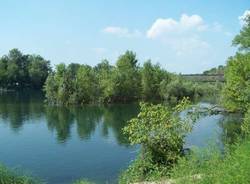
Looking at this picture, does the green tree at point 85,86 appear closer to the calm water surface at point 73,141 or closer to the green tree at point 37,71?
the calm water surface at point 73,141

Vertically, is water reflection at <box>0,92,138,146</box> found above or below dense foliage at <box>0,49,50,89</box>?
below

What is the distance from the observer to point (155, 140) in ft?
61.3

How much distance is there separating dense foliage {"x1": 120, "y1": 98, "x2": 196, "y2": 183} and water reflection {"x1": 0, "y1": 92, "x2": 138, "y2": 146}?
49.9ft

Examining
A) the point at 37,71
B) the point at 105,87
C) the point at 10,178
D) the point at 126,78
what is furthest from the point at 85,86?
the point at 10,178

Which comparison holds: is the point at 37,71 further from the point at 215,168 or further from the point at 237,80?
the point at 215,168

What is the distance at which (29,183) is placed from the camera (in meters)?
15.4

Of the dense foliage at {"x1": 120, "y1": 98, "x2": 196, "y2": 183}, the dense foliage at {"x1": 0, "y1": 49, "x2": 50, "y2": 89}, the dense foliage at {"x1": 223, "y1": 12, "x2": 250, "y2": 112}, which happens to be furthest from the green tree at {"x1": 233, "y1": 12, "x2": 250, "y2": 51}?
the dense foliage at {"x1": 0, "y1": 49, "x2": 50, "y2": 89}

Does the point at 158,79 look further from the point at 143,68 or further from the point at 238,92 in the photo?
the point at 238,92

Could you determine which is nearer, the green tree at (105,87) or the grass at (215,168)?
the grass at (215,168)

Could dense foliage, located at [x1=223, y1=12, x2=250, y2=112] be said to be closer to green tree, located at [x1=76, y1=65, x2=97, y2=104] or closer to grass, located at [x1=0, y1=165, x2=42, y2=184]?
grass, located at [x1=0, y1=165, x2=42, y2=184]

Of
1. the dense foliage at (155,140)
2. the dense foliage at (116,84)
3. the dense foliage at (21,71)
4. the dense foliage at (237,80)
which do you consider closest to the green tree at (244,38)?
the dense foliage at (237,80)

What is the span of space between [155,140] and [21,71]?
4177 inches

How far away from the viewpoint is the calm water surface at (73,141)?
2552 cm

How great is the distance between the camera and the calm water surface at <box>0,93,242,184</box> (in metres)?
25.5
